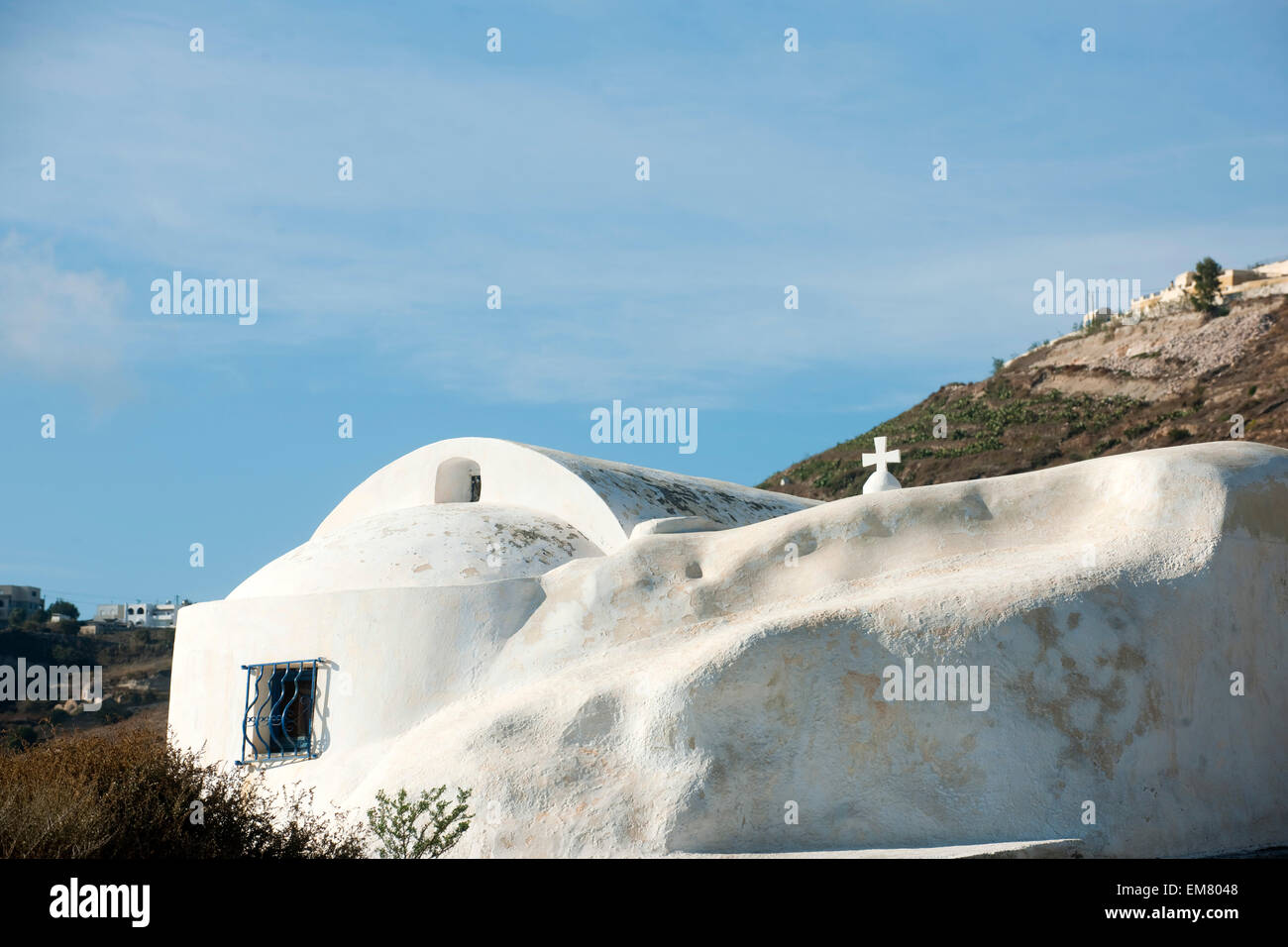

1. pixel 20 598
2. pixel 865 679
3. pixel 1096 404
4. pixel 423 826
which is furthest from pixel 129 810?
pixel 20 598

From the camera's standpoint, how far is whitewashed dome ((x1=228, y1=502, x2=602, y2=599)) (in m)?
13.1

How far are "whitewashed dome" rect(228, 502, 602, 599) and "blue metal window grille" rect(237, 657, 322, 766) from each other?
847 millimetres

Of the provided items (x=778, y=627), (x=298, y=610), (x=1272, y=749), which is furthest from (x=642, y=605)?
(x=1272, y=749)

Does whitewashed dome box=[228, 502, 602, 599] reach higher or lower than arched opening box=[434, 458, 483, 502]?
lower

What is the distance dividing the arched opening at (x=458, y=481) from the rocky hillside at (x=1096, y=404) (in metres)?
30.9

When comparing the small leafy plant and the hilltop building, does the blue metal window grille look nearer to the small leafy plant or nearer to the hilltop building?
the small leafy plant

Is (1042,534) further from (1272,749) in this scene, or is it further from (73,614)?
(73,614)

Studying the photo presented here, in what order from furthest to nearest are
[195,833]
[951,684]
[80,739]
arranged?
[951,684], [80,739], [195,833]

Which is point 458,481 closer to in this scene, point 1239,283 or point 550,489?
point 550,489

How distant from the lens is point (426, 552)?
1338 cm

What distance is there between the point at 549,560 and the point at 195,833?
19.7ft

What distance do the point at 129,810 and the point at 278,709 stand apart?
16.0 feet

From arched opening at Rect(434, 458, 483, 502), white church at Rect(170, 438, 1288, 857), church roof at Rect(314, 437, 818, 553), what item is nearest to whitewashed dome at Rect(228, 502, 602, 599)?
church roof at Rect(314, 437, 818, 553)
